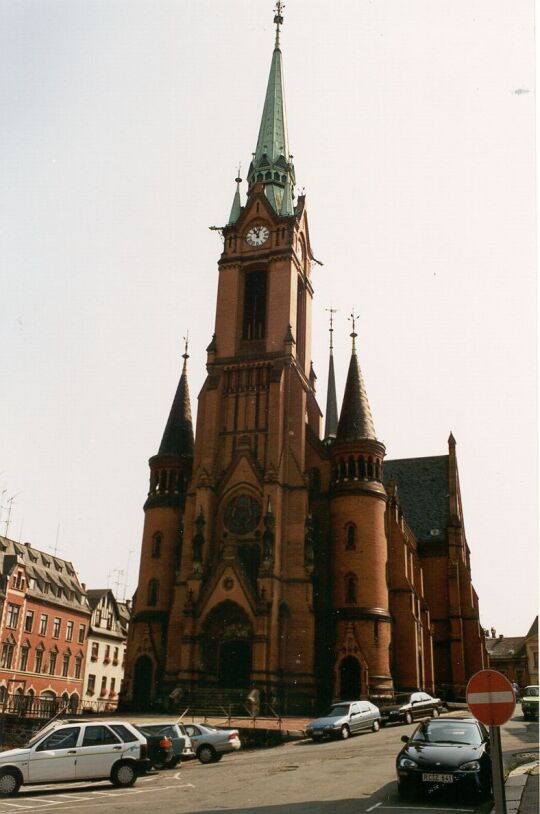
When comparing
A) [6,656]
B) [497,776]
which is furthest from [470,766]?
[6,656]

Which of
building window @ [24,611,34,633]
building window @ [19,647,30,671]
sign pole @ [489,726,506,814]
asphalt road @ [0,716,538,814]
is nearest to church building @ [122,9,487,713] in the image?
building window @ [19,647,30,671]

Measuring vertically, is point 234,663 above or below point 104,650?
below

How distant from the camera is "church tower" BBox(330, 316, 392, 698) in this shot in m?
42.5

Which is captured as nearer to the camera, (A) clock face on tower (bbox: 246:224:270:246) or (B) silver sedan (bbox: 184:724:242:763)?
→ (B) silver sedan (bbox: 184:724:242:763)

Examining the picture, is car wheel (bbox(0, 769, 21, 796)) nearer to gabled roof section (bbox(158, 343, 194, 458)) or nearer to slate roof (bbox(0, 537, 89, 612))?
gabled roof section (bbox(158, 343, 194, 458))

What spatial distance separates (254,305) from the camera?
54.6 m

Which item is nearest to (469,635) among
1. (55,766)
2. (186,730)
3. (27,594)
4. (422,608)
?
(422,608)

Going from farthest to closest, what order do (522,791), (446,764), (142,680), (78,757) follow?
(142,680), (78,757), (446,764), (522,791)

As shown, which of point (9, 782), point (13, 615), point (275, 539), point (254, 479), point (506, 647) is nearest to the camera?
point (9, 782)

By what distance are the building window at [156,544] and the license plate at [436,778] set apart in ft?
121

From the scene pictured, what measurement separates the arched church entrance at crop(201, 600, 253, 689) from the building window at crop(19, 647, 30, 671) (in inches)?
875

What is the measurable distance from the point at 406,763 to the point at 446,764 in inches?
30.8

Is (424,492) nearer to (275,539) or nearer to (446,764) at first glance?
(275,539)

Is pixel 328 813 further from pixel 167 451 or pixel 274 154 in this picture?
pixel 274 154
